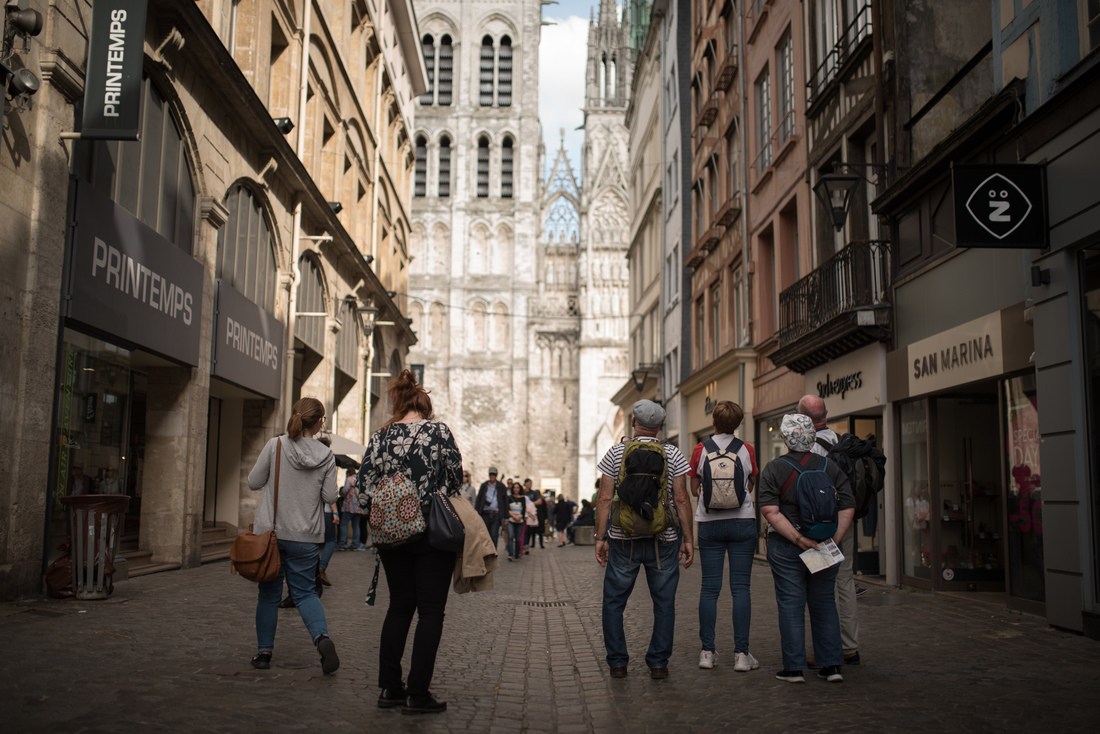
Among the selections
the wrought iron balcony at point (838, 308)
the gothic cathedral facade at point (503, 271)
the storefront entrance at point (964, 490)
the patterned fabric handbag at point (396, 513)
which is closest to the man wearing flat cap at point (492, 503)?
the wrought iron balcony at point (838, 308)

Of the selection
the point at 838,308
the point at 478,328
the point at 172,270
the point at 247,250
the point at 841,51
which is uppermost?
the point at 478,328

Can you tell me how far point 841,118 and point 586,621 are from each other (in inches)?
334

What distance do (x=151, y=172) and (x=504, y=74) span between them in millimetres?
62217

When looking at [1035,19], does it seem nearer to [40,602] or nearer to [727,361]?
[40,602]

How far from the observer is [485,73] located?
72625mm

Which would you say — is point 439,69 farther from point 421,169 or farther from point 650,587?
point 650,587

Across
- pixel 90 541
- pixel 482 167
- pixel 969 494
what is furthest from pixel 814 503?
pixel 482 167

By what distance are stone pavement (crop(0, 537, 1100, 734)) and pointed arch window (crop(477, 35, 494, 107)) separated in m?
65.3

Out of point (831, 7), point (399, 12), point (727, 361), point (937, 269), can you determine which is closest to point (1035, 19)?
point (937, 269)

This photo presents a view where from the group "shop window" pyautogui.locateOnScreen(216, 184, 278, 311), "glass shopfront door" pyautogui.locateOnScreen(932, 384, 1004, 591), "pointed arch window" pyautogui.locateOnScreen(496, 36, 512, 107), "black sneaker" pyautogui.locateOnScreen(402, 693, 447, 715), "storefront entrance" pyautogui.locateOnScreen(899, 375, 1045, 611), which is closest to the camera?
"black sneaker" pyautogui.locateOnScreen(402, 693, 447, 715)

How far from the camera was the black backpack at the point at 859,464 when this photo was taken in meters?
7.19

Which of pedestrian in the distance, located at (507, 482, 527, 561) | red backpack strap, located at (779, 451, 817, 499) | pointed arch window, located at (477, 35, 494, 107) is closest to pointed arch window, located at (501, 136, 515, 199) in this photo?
pointed arch window, located at (477, 35, 494, 107)

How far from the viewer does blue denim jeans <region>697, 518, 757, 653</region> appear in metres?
6.58

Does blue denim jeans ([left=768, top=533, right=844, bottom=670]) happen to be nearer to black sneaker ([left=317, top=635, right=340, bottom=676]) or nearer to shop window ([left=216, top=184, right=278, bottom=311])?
black sneaker ([left=317, top=635, right=340, bottom=676])
